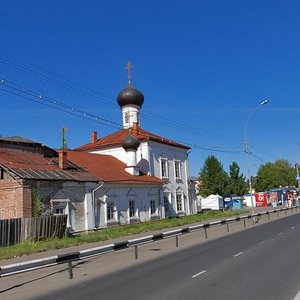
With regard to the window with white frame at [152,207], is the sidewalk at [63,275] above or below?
below

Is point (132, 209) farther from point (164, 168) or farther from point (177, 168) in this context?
point (177, 168)

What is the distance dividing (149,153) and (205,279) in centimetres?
3280

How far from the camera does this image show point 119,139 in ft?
148

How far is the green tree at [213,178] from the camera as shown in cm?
8125

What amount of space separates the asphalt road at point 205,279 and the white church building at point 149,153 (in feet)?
87.5

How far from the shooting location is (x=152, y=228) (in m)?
31.3

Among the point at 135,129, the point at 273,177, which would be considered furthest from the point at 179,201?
the point at 273,177

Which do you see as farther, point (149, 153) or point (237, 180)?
point (237, 180)

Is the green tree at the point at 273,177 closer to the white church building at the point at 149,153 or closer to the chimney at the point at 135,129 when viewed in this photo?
the white church building at the point at 149,153

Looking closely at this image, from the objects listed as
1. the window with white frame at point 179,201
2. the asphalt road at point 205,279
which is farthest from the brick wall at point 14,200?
the window with white frame at point 179,201

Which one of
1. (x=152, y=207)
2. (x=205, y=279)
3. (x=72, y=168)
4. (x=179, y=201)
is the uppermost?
(x=72, y=168)

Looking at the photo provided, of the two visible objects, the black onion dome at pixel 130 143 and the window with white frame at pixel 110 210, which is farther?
the black onion dome at pixel 130 143

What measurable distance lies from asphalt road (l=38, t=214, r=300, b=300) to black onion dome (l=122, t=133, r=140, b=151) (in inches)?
1031

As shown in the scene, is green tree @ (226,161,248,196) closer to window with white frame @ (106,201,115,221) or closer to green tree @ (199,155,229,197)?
green tree @ (199,155,229,197)
